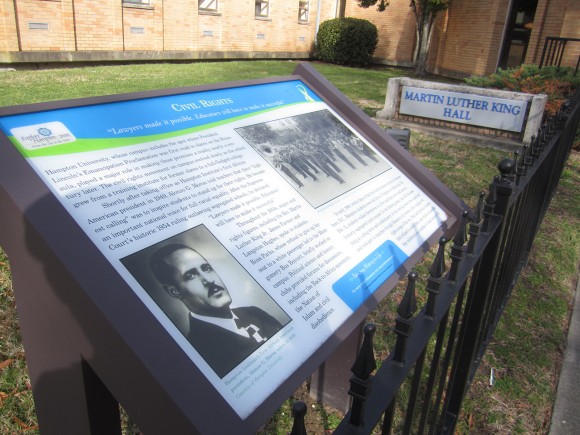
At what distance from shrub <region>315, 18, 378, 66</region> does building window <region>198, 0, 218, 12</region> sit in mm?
4912

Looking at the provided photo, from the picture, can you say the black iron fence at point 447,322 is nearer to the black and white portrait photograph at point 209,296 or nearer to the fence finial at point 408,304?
the fence finial at point 408,304

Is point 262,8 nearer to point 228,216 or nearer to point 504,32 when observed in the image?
point 504,32

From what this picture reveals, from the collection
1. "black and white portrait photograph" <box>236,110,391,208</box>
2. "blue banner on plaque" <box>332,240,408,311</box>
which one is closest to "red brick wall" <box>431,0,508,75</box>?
"black and white portrait photograph" <box>236,110,391,208</box>

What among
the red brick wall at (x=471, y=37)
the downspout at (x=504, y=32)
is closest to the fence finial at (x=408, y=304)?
the red brick wall at (x=471, y=37)

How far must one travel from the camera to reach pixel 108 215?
4.32 ft

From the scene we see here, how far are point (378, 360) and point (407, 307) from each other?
1772mm

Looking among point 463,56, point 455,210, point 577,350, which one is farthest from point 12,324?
point 463,56

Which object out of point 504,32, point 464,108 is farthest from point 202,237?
point 504,32

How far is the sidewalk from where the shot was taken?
7.93ft

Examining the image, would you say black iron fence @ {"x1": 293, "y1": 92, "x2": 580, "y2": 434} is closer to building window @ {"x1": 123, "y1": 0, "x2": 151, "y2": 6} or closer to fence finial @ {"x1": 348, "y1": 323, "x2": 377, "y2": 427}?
fence finial @ {"x1": 348, "y1": 323, "x2": 377, "y2": 427}

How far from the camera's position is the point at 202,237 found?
1423 mm

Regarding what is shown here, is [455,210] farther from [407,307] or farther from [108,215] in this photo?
[108,215]

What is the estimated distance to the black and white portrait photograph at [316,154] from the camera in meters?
1.90

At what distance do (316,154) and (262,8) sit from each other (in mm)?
18106
